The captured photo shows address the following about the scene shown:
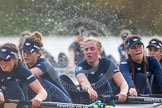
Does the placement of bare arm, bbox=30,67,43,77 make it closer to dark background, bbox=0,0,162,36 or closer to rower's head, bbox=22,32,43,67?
rower's head, bbox=22,32,43,67

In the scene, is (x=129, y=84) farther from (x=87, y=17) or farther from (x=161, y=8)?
(x=161, y=8)

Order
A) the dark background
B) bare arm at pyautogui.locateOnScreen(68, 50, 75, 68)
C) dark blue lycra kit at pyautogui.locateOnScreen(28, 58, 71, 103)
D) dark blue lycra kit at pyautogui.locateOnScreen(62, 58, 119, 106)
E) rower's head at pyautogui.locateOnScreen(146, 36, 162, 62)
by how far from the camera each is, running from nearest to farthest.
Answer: dark blue lycra kit at pyautogui.locateOnScreen(28, 58, 71, 103) < dark blue lycra kit at pyautogui.locateOnScreen(62, 58, 119, 106) < rower's head at pyautogui.locateOnScreen(146, 36, 162, 62) < bare arm at pyautogui.locateOnScreen(68, 50, 75, 68) < the dark background

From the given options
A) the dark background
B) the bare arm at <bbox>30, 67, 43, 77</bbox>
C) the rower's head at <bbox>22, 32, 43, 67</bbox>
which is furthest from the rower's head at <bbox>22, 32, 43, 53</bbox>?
the dark background

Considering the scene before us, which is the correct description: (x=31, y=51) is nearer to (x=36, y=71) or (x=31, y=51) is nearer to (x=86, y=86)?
(x=36, y=71)

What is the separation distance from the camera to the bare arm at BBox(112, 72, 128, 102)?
3.27 meters

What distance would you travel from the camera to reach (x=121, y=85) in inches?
134

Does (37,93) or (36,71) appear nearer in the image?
(37,93)

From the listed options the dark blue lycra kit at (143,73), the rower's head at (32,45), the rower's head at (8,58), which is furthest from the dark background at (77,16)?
the rower's head at (8,58)

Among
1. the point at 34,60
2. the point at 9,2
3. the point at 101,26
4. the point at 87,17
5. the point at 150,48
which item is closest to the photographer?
the point at 34,60

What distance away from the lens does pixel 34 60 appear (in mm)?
3330

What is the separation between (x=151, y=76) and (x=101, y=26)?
4.53 meters

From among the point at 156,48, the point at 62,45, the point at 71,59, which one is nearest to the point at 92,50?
the point at 156,48

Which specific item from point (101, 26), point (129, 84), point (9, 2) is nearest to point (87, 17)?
point (101, 26)

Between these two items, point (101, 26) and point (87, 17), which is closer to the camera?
point (87, 17)
